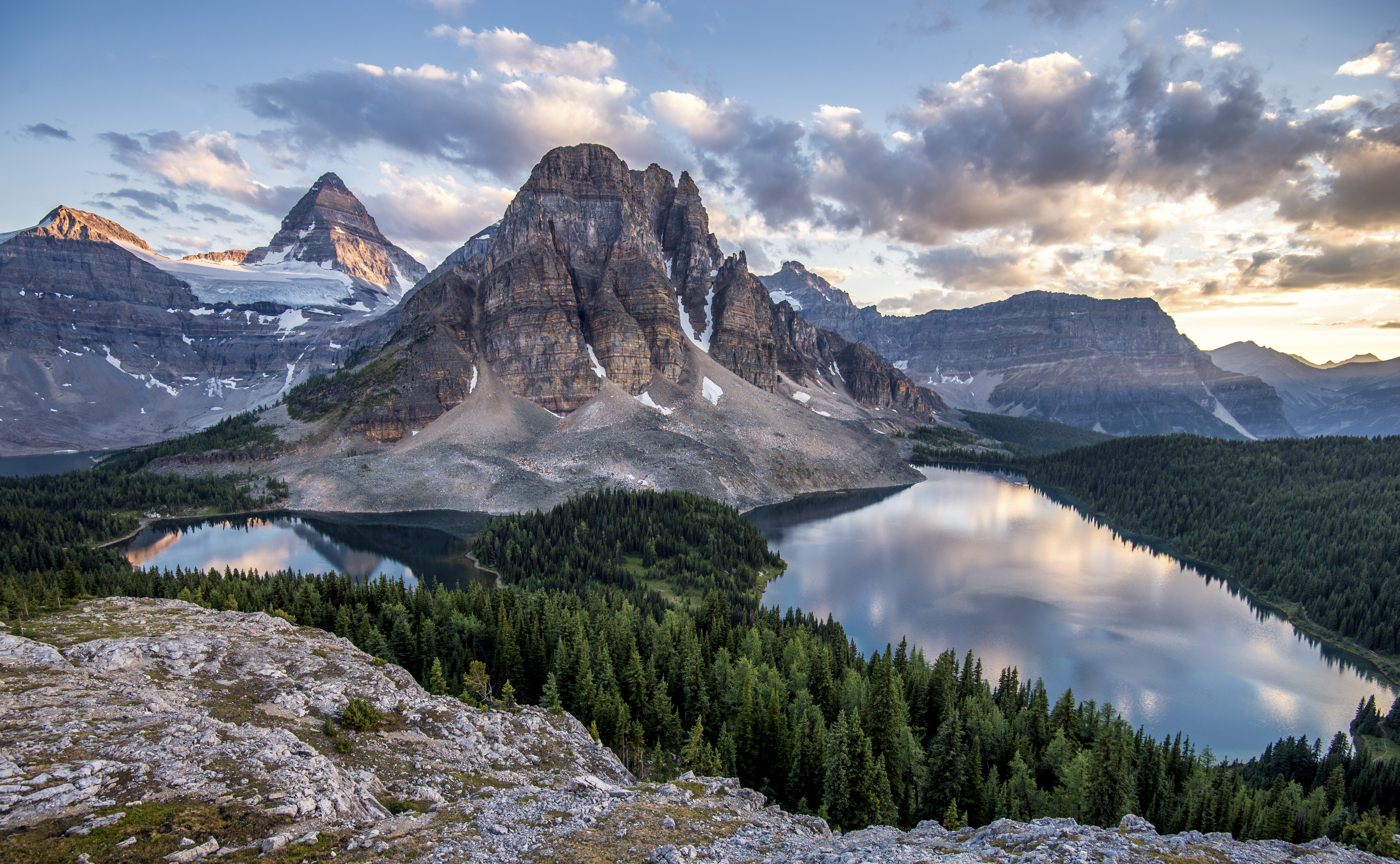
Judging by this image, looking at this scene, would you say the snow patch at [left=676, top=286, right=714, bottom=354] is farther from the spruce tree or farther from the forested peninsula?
the spruce tree

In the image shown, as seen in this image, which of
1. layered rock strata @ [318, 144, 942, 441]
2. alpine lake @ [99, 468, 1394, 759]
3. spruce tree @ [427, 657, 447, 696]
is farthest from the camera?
layered rock strata @ [318, 144, 942, 441]

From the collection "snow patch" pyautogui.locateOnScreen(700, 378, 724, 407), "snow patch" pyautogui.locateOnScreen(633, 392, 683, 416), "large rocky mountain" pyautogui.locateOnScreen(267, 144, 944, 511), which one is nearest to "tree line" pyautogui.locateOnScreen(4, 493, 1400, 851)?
"large rocky mountain" pyautogui.locateOnScreen(267, 144, 944, 511)

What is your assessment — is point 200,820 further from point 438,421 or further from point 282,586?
point 438,421

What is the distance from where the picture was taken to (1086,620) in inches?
2530

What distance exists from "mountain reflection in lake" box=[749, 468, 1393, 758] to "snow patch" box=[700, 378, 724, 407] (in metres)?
51.6

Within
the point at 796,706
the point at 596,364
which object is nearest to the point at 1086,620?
the point at 796,706

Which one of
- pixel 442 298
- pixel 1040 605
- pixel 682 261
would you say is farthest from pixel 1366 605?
pixel 442 298

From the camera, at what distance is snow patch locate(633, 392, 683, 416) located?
486 feet

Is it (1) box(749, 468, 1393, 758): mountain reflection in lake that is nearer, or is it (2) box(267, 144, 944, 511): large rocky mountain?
(1) box(749, 468, 1393, 758): mountain reflection in lake

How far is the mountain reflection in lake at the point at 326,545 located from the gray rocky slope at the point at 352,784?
45318mm

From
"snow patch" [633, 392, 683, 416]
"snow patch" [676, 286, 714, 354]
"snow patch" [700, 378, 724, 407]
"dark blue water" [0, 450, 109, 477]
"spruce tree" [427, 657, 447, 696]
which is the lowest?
"dark blue water" [0, 450, 109, 477]

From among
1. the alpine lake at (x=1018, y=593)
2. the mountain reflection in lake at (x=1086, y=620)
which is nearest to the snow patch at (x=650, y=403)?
the alpine lake at (x=1018, y=593)

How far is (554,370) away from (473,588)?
100644mm

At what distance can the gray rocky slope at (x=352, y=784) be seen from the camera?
13578 mm
